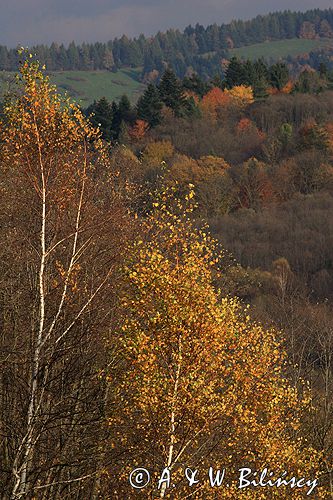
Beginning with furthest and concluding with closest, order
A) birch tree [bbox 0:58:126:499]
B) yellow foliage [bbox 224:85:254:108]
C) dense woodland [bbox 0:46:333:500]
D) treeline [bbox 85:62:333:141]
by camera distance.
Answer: yellow foliage [bbox 224:85:254:108] < treeline [bbox 85:62:333:141] < dense woodland [bbox 0:46:333:500] < birch tree [bbox 0:58:126:499]

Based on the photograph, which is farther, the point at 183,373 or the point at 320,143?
the point at 320,143

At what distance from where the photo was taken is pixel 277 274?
74750mm

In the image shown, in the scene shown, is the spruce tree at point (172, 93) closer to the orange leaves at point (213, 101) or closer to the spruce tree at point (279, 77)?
the orange leaves at point (213, 101)

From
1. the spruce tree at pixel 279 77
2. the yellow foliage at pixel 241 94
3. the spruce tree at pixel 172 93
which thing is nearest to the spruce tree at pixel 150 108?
the spruce tree at pixel 172 93

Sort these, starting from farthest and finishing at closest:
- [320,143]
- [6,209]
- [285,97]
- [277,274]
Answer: [285,97]
[320,143]
[277,274]
[6,209]

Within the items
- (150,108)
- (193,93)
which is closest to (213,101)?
(193,93)

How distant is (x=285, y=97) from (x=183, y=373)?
398 ft

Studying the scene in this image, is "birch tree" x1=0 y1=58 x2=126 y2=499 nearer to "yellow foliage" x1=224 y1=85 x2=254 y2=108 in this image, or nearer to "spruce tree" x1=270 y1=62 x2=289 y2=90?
"yellow foliage" x1=224 y1=85 x2=254 y2=108

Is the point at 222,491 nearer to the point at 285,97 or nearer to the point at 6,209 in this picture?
the point at 6,209

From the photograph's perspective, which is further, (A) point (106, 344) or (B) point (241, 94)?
(B) point (241, 94)

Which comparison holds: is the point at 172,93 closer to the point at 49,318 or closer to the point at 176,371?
the point at 49,318

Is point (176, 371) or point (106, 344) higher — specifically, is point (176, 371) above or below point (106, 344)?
below

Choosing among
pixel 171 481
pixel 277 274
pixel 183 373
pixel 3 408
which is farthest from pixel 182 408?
pixel 277 274

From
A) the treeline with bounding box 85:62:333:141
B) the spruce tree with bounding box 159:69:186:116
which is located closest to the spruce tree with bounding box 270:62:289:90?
the treeline with bounding box 85:62:333:141
